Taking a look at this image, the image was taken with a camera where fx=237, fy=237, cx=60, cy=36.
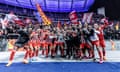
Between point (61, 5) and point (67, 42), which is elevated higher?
point (61, 5)

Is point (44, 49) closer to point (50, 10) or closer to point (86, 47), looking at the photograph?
point (86, 47)

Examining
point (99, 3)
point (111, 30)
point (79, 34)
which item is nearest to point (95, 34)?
point (79, 34)

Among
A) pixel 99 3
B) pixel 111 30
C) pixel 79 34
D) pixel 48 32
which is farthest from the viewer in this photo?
pixel 99 3

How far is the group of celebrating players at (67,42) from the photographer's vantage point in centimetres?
952

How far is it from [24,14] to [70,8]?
9.16 metres

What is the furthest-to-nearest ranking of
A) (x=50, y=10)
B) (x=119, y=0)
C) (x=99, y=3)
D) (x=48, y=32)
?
(x=50, y=10) < (x=99, y=3) < (x=119, y=0) < (x=48, y=32)

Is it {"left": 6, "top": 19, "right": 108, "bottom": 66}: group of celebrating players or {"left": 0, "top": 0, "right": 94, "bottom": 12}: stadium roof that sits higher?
{"left": 0, "top": 0, "right": 94, "bottom": 12}: stadium roof

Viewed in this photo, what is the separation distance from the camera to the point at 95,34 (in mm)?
9625

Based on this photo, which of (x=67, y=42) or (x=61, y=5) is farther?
(x=61, y=5)

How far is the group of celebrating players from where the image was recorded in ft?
31.2

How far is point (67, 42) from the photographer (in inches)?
415

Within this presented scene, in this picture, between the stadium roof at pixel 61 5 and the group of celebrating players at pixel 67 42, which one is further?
the stadium roof at pixel 61 5

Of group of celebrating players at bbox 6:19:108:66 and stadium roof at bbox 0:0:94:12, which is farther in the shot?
stadium roof at bbox 0:0:94:12

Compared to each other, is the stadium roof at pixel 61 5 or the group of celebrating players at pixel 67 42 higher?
the stadium roof at pixel 61 5
